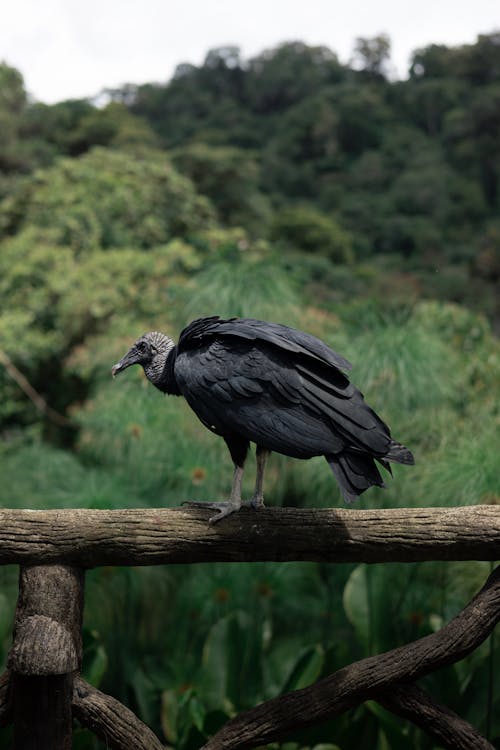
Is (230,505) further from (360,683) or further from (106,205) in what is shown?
(106,205)

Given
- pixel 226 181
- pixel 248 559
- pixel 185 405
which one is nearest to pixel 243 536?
pixel 248 559

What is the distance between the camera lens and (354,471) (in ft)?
5.78

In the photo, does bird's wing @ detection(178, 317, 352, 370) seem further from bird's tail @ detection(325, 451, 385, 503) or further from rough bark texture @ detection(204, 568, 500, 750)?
rough bark texture @ detection(204, 568, 500, 750)

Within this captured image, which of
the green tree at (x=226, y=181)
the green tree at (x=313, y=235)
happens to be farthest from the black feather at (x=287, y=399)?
the green tree at (x=313, y=235)

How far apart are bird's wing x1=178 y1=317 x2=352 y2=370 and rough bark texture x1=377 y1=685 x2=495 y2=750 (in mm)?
787

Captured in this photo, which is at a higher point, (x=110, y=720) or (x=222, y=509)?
(x=222, y=509)

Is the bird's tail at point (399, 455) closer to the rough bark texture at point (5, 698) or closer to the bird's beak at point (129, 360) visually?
the bird's beak at point (129, 360)

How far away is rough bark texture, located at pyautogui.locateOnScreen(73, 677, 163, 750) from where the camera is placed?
6.03ft

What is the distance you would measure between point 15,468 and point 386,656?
3699 millimetres

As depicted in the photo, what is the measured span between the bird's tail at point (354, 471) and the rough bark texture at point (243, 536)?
7.4 inches

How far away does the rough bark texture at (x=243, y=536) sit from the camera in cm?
187

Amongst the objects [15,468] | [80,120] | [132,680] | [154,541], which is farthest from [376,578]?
[80,120]

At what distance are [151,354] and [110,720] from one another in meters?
0.85

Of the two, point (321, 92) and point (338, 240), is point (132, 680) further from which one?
point (321, 92)
